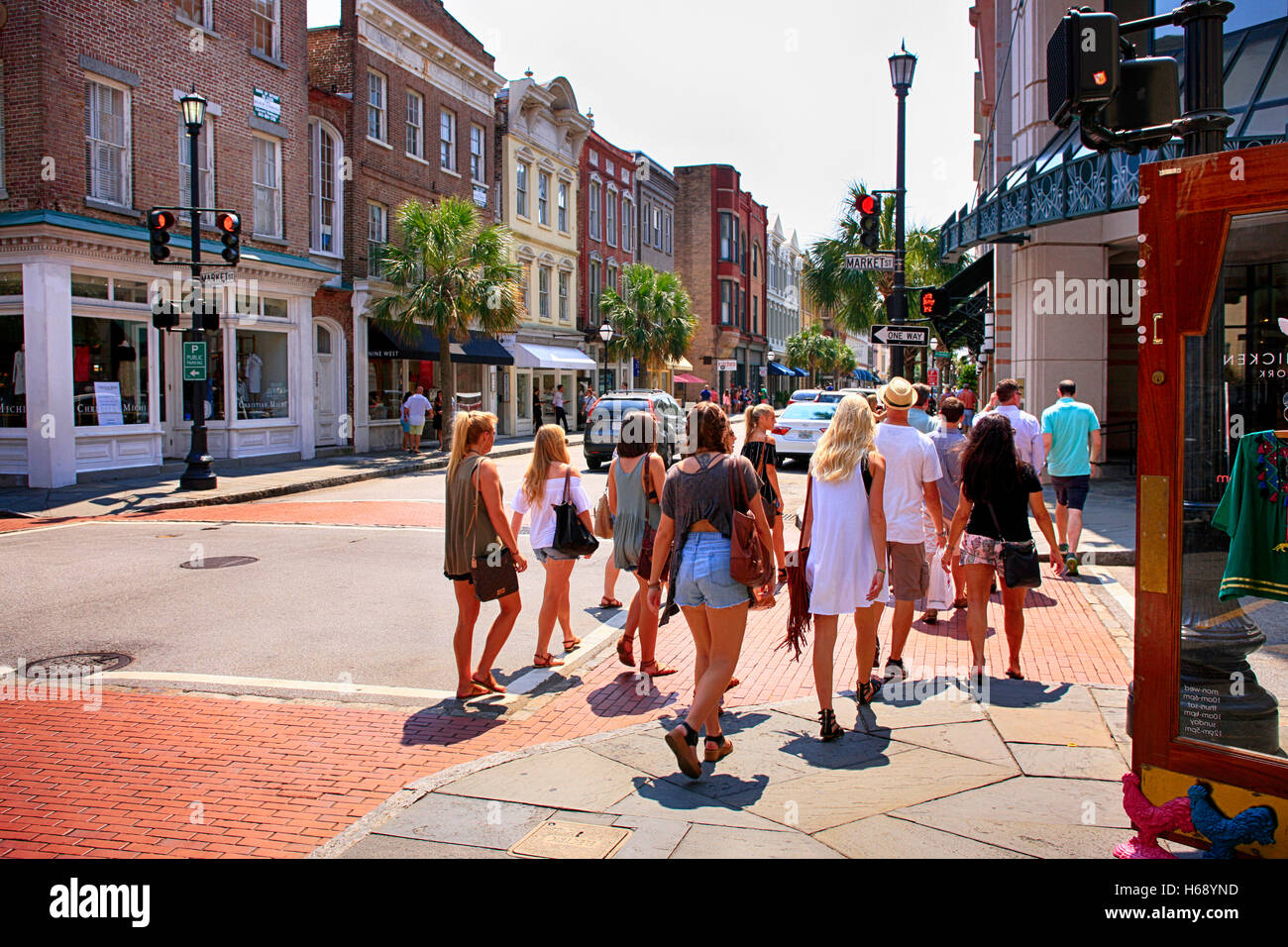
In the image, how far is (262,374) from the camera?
22.0 metres

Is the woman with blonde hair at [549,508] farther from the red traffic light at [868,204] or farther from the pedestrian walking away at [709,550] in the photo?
the red traffic light at [868,204]

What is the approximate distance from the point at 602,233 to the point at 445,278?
19.8 metres

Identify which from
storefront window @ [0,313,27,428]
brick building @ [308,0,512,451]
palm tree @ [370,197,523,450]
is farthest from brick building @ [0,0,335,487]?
palm tree @ [370,197,523,450]

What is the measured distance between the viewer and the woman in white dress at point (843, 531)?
529 cm

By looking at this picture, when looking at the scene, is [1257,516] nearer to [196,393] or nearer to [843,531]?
[843,531]

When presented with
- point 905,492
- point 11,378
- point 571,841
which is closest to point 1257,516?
point 905,492

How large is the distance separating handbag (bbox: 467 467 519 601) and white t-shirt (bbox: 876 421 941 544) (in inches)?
98.5

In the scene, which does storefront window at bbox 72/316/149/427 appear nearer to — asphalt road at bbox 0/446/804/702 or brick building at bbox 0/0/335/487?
brick building at bbox 0/0/335/487

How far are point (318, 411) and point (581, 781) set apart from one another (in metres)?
21.7

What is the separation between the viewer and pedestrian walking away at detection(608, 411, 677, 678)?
21.3 ft
